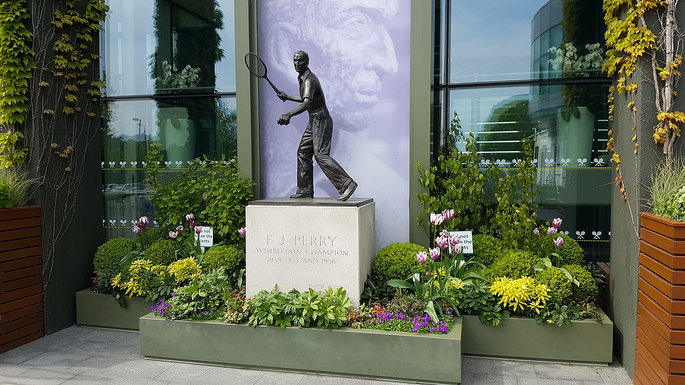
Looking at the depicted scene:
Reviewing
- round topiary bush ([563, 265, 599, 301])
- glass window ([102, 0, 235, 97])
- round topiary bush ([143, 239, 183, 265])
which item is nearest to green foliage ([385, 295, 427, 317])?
round topiary bush ([563, 265, 599, 301])

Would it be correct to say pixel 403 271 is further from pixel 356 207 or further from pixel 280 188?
pixel 280 188

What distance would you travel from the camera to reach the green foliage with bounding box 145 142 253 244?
20.3 ft

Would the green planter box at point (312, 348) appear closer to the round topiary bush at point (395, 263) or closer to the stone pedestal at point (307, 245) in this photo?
the stone pedestal at point (307, 245)

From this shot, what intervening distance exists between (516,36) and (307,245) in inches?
153

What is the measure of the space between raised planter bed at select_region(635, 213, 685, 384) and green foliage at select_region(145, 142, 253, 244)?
438cm

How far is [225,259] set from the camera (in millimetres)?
5867

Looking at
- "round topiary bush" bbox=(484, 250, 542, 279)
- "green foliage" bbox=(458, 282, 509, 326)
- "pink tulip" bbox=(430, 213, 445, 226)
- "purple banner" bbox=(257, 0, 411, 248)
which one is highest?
"purple banner" bbox=(257, 0, 411, 248)

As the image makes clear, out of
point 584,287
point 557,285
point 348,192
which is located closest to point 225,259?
point 348,192

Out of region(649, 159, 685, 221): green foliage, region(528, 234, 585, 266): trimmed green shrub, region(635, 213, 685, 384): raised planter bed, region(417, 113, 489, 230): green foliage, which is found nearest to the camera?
region(635, 213, 685, 384): raised planter bed

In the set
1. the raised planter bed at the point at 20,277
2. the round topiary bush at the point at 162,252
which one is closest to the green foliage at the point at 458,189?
the round topiary bush at the point at 162,252

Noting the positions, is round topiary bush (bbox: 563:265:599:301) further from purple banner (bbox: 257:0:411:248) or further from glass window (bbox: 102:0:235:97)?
glass window (bbox: 102:0:235:97)

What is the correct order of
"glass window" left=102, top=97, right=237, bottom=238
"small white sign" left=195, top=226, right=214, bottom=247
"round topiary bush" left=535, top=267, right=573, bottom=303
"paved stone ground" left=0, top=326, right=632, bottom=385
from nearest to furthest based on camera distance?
1. "paved stone ground" left=0, top=326, right=632, bottom=385
2. "round topiary bush" left=535, top=267, right=573, bottom=303
3. "small white sign" left=195, top=226, right=214, bottom=247
4. "glass window" left=102, top=97, right=237, bottom=238

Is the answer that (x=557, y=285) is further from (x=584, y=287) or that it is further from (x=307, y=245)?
(x=307, y=245)

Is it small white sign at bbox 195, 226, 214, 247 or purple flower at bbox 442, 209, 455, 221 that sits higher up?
purple flower at bbox 442, 209, 455, 221
